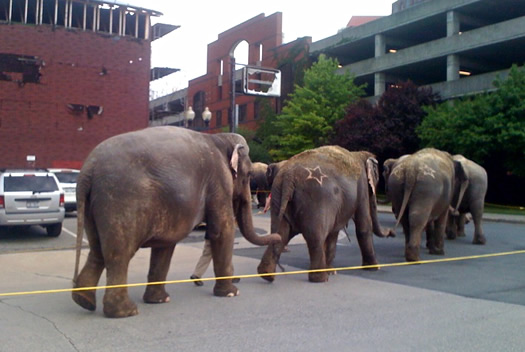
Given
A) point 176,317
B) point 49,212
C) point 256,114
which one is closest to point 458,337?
point 176,317

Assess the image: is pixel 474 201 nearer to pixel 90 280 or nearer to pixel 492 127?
pixel 90 280

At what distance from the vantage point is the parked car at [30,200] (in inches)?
556

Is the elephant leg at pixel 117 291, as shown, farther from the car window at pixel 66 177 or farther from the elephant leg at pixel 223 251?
the car window at pixel 66 177

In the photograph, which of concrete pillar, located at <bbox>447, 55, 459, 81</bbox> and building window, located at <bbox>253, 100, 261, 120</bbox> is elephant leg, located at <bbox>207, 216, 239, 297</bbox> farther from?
building window, located at <bbox>253, 100, 261, 120</bbox>

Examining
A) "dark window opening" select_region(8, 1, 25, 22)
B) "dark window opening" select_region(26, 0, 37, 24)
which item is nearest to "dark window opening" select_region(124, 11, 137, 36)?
"dark window opening" select_region(26, 0, 37, 24)

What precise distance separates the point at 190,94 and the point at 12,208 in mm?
51051

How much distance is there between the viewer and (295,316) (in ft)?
21.9

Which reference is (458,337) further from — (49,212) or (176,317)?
(49,212)

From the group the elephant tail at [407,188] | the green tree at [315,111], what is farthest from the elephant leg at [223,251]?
the green tree at [315,111]

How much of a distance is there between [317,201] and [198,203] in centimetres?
227

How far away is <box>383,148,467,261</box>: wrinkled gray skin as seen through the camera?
1074 cm

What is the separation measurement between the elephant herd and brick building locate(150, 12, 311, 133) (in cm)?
3663

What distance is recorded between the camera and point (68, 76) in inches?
1364

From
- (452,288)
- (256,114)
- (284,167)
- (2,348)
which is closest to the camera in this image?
(2,348)
